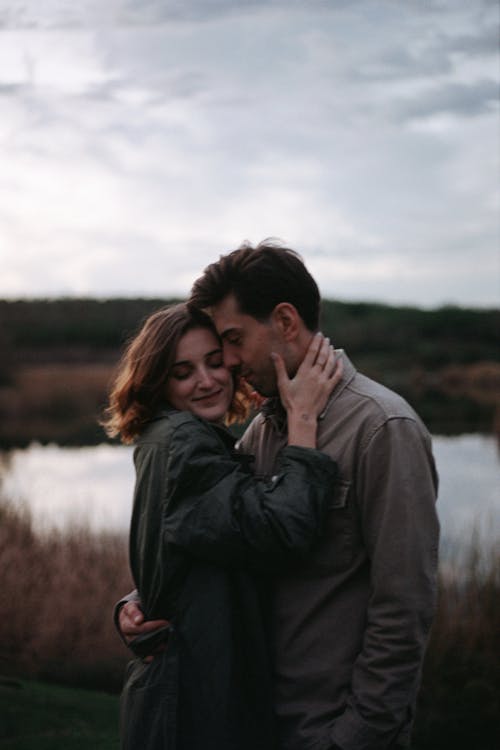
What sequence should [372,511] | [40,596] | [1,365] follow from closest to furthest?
1. [372,511]
2. [40,596]
3. [1,365]

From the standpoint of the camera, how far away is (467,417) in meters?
23.9

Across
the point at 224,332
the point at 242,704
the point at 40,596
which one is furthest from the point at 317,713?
the point at 40,596

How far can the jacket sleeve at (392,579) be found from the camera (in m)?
1.82

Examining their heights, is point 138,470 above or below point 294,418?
below

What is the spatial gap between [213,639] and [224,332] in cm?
69

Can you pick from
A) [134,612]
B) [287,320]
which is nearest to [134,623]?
[134,612]

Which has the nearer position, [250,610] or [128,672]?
[250,610]

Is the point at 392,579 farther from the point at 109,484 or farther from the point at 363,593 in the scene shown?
the point at 109,484

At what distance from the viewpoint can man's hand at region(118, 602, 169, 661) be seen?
1965 mm

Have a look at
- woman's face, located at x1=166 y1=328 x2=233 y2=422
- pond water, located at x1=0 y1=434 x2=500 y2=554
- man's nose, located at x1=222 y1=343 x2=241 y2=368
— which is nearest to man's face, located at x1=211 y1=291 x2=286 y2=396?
man's nose, located at x1=222 y1=343 x2=241 y2=368

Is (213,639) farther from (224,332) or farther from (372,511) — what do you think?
(224,332)

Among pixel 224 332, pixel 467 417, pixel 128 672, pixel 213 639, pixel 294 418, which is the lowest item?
pixel 467 417

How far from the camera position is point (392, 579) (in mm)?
1817

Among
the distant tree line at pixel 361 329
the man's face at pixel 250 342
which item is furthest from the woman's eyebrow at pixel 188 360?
the distant tree line at pixel 361 329
